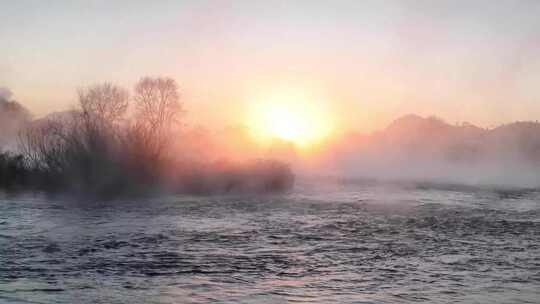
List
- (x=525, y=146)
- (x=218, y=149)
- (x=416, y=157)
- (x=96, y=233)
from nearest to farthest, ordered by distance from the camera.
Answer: (x=96, y=233) → (x=218, y=149) → (x=525, y=146) → (x=416, y=157)

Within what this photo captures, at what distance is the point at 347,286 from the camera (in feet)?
45.4

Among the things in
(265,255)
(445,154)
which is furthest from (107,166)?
(445,154)

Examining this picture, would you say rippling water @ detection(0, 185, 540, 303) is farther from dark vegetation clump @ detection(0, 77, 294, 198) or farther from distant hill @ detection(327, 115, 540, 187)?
distant hill @ detection(327, 115, 540, 187)

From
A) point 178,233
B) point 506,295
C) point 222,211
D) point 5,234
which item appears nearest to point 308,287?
point 506,295

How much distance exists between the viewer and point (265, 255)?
17.7m

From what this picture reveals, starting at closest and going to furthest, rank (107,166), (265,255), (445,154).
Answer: (265,255), (107,166), (445,154)

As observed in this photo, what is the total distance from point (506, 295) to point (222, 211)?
19441 millimetres

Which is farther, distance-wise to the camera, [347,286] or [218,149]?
[218,149]

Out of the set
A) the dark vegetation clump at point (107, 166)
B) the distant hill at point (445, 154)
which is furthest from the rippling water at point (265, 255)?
the distant hill at point (445, 154)

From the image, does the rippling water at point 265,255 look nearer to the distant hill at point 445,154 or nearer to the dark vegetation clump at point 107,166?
the dark vegetation clump at point 107,166

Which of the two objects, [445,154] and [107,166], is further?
[445,154]

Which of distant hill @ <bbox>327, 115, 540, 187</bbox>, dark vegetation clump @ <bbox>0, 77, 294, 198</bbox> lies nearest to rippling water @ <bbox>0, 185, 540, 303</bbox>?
dark vegetation clump @ <bbox>0, 77, 294, 198</bbox>

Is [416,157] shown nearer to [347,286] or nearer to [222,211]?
[222,211]

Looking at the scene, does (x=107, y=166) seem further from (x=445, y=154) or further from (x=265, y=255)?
(x=445, y=154)
